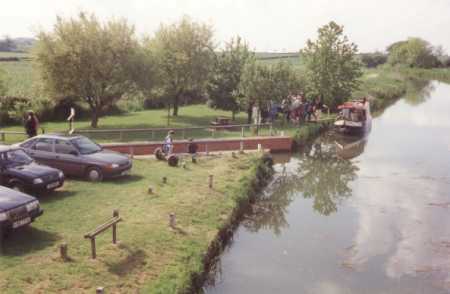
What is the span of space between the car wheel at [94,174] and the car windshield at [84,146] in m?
0.83

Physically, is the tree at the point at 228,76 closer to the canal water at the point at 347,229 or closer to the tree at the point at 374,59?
the canal water at the point at 347,229

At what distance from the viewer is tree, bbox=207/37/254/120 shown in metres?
34.3

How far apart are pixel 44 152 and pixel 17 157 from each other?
237cm

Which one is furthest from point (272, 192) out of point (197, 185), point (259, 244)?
point (259, 244)

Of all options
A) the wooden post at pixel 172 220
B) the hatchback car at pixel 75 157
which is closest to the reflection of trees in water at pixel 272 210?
the wooden post at pixel 172 220

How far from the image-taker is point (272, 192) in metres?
19.8

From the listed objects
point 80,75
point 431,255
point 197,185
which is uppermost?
point 80,75

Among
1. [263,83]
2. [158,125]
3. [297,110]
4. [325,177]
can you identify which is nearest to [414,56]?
[297,110]

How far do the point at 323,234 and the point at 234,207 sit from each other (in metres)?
3.13

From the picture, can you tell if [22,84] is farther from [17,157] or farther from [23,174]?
[23,174]

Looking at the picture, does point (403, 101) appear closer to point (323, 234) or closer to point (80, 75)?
point (80, 75)

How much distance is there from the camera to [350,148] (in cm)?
3075

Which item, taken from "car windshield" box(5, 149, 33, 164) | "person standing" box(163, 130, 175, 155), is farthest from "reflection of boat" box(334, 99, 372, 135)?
"car windshield" box(5, 149, 33, 164)

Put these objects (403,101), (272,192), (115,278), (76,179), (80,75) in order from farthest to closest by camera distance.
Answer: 1. (403,101)
2. (80,75)
3. (272,192)
4. (76,179)
5. (115,278)
